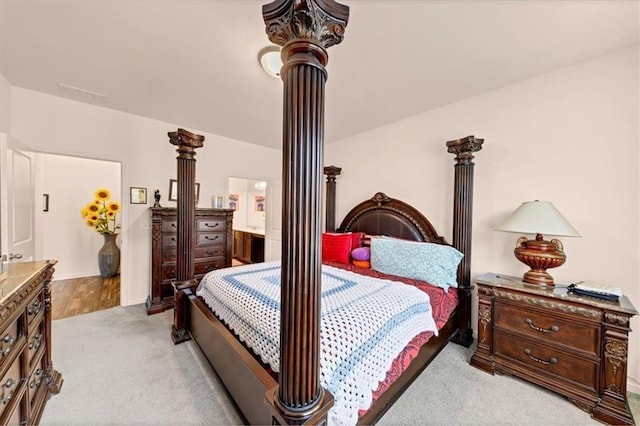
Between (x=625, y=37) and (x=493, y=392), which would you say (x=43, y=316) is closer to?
(x=493, y=392)

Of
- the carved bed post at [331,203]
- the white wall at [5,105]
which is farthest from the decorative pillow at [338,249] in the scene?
the white wall at [5,105]

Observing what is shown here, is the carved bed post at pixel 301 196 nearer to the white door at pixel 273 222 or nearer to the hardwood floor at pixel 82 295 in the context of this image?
the hardwood floor at pixel 82 295

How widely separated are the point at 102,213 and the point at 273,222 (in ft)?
9.85

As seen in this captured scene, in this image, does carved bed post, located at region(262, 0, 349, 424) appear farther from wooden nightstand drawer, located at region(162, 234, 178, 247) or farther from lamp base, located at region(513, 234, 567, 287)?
wooden nightstand drawer, located at region(162, 234, 178, 247)

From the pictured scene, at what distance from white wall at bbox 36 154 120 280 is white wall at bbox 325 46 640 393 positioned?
538 centimetres

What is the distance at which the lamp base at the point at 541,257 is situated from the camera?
1.90 meters

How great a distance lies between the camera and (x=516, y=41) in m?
1.78

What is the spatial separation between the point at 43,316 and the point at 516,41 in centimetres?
384

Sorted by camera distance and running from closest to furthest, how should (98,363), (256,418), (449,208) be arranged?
(256,418) → (98,363) → (449,208)

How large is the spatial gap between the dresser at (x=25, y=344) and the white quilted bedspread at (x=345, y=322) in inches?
38.8

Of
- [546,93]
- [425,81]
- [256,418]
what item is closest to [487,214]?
[546,93]

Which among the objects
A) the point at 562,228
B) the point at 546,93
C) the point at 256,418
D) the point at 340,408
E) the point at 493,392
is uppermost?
the point at 546,93

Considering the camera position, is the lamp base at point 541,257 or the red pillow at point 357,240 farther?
the red pillow at point 357,240

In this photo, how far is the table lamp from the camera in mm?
1825
